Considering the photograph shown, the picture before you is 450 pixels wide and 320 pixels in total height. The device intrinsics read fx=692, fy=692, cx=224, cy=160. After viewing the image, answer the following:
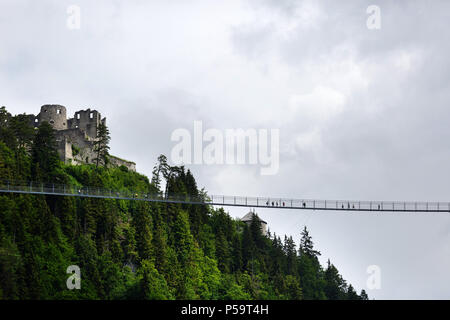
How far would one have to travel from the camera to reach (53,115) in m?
92.4

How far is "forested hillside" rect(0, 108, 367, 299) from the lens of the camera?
62406 mm

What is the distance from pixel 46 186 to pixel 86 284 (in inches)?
408

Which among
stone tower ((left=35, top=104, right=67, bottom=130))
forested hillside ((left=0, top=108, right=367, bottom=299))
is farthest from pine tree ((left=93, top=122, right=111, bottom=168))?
stone tower ((left=35, top=104, right=67, bottom=130))

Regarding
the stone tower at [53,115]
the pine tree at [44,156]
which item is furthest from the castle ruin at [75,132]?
the pine tree at [44,156]

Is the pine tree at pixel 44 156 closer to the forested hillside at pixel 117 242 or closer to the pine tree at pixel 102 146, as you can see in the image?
Result: the forested hillside at pixel 117 242

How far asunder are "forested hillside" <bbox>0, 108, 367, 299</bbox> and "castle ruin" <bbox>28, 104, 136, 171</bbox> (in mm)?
2053

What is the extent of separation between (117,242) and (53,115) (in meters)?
26.2

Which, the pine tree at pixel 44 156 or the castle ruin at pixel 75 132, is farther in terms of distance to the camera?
the castle ruin at pixel 75 132

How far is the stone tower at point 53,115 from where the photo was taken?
92.1m

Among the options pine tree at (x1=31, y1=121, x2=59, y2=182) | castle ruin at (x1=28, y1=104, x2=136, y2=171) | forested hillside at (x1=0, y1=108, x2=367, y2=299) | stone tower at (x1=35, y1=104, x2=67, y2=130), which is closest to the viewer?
forested hillside at (x1=0, y1=108, x2=367, y2=299)

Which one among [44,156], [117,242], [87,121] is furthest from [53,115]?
[117,242]

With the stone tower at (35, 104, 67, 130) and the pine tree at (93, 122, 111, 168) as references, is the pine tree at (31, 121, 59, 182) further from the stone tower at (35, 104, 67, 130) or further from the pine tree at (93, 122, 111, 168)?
the stone tower at (35, 104, 67, 130)

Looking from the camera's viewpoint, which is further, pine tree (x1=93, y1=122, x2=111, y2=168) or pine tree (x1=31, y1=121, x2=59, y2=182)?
pine tree (x1=93, y1=122, x2=111, y2=168)
